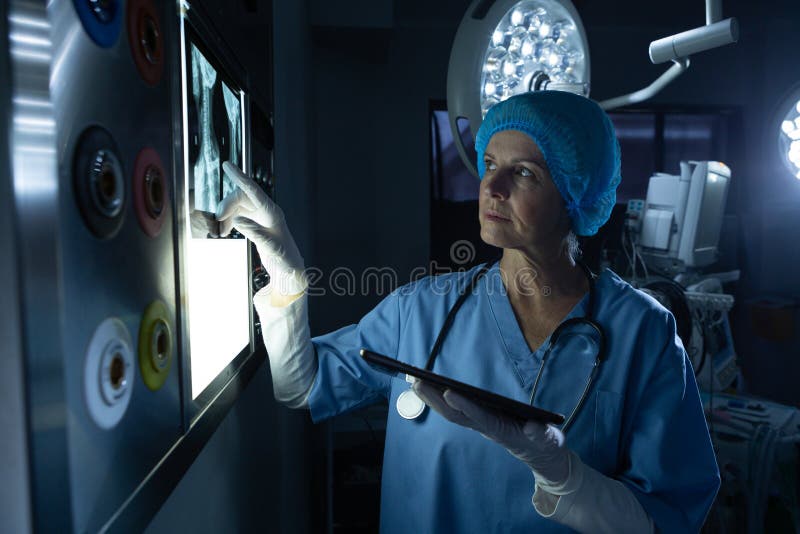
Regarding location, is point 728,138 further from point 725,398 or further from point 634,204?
point 725,398

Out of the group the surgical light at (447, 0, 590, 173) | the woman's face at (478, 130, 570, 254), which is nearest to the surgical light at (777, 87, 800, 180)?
the surgical light at (447, 0, 590, 173)

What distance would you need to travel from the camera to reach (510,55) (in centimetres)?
130

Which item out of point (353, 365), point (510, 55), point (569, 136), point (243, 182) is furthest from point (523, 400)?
point (510, 55)

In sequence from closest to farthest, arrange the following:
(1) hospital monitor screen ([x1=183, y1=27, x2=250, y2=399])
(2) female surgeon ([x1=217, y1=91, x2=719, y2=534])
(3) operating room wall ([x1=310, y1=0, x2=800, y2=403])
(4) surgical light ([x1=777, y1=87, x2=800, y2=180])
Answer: (1) hospital monitor screen ([x1=183, y1=27, x2=250, y2=399]) < (2) female surgeon ([x1=217, y1=91, x2=719, y2=534]) < (4) surgical light ([x1=777, y1=87, x2=800, y2=180]) < (3) operating room wall ([x1=310, y1=0, x2=800, y2=403])

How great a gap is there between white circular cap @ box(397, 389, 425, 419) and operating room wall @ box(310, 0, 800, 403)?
1.74 meters

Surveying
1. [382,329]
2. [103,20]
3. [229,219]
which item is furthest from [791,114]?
[103,20]

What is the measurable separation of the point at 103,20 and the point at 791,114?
10.6 feet

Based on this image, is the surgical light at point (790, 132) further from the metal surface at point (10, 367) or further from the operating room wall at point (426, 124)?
the metal surface at point (10, 367)

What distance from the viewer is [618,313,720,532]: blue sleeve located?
1021 mm

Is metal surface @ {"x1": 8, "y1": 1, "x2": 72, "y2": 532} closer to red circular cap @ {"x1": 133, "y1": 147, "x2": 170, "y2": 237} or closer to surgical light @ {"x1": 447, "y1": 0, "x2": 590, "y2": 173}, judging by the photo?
red circular cap @ {"x1": 133, "y1": 147, "x2": 170, "y2": 237}

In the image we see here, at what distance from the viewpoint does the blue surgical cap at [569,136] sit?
3.65 feet

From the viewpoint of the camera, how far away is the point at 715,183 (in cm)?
244

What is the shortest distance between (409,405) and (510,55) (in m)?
0.87

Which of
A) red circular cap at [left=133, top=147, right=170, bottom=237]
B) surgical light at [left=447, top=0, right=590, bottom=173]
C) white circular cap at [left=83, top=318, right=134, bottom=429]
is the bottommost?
white circular cap at [left=83, top=318, right=134, bottom=429]
